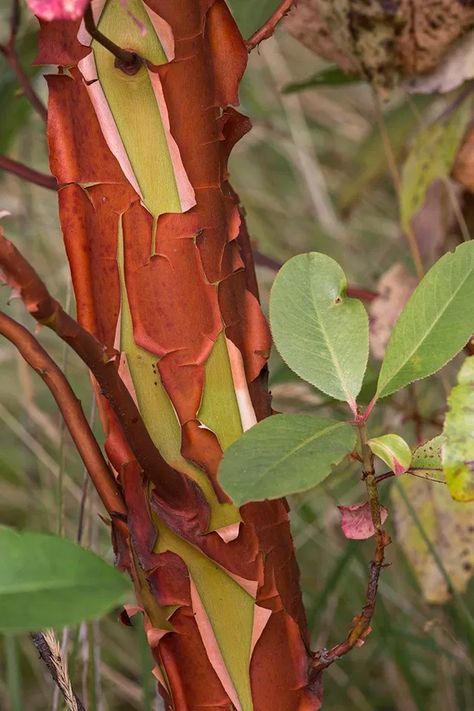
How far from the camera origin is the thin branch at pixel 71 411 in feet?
1.20

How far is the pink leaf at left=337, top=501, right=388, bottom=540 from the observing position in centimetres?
36

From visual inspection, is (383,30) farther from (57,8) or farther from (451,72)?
(57,8)

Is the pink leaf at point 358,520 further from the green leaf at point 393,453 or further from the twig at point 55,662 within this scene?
the twig at point 55,662

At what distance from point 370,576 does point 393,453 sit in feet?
0.21

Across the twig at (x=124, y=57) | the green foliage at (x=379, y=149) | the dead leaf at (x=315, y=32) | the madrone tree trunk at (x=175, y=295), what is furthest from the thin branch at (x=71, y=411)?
the green foliage at (x=379, y=149)

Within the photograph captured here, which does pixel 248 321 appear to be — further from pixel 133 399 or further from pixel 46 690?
pixel 46 690

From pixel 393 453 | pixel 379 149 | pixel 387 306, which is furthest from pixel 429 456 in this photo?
pixel 379 149

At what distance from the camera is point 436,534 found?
0.68 m

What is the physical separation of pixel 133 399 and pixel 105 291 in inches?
1.9

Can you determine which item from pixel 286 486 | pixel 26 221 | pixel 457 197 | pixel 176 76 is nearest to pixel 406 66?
pixel 457 197

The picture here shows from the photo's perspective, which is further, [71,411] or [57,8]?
[71,411]

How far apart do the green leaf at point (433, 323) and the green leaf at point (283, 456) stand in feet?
0.13

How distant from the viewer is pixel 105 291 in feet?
1.27

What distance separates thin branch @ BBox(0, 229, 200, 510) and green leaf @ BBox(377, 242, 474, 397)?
9 cm
